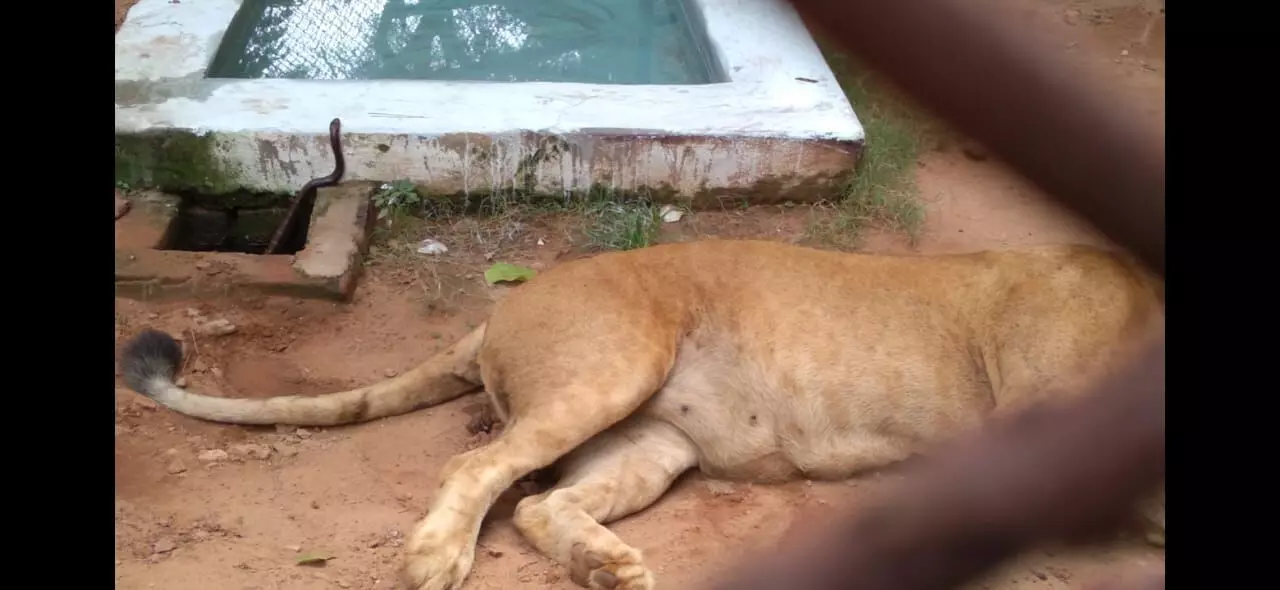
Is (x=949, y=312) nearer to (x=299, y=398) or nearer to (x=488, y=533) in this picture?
(x=488, y=533)

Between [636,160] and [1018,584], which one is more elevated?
[636,160]

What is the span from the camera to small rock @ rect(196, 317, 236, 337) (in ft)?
14.0

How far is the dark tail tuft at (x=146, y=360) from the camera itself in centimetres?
372

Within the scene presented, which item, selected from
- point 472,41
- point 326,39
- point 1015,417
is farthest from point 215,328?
point 1015,417

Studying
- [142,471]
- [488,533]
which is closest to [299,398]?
[142,471]

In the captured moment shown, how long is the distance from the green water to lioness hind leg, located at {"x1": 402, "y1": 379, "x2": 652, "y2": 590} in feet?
9.27

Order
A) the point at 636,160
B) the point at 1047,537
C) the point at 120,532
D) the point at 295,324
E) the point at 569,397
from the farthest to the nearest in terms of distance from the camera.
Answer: the point at 636,160
the point at 295,324
the point at 569,397
the point at 120,532
the point at 1047,537

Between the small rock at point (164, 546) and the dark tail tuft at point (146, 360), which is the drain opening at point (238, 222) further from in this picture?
the small rock at point (164, 546)

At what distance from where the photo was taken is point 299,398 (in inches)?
148

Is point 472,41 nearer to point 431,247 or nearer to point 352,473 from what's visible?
point 431,247

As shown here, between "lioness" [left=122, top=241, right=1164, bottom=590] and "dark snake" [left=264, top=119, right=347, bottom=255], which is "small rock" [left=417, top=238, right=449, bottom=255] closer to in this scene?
"dark snake" [left=264, top=119, right=347, bottom=255]

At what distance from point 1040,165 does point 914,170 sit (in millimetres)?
5273

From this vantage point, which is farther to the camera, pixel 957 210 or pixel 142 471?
pixel 957 210

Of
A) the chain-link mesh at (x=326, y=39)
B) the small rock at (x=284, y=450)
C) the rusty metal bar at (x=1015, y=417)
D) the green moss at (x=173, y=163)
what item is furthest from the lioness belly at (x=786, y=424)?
the chain-link mesh at (x=326, y=39)
